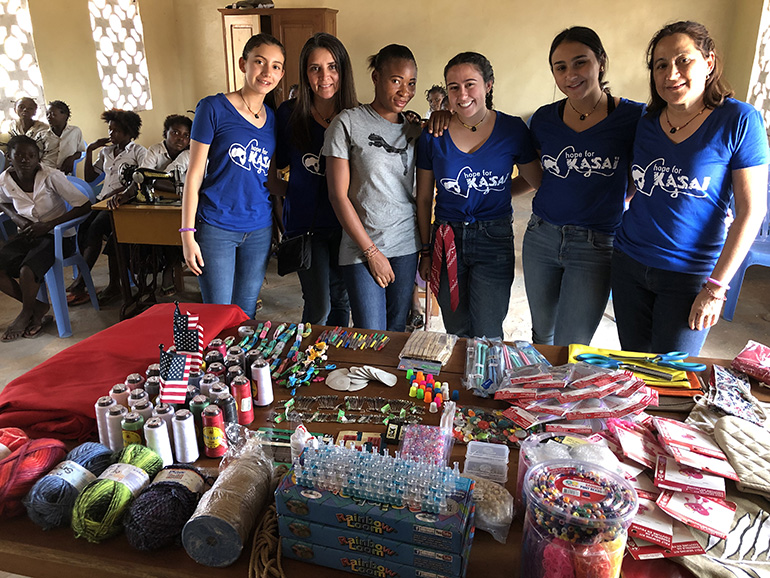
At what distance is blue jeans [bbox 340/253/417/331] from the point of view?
2340mm

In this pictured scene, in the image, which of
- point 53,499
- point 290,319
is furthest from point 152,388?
point 290,319

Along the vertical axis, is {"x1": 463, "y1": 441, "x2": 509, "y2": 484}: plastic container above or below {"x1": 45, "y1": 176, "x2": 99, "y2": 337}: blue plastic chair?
above

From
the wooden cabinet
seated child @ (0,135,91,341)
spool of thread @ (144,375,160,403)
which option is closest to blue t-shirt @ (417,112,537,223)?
spool of thread @ (144,375,160,403)

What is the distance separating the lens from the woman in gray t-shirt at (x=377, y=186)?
2.18m

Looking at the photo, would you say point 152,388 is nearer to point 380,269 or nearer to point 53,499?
point 53,499

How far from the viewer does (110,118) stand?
4.83m

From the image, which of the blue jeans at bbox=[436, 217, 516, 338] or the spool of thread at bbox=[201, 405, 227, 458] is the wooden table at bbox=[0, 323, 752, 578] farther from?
the blue jeans at bbox=[436, 217, 516, 338]

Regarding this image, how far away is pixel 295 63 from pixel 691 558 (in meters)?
7.85

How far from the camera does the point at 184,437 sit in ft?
4.29

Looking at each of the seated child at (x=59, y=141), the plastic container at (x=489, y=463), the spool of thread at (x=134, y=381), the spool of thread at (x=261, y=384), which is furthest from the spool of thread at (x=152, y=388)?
the seated child at (x=59, y=141)

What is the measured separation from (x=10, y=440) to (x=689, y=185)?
1989mm

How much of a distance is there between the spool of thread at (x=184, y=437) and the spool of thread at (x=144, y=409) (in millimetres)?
79

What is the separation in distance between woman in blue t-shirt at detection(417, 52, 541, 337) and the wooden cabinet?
5799 millimetres

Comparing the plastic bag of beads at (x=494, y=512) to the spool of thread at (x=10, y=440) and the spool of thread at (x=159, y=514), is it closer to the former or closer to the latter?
the spool of thread at (x=159, y=514)
